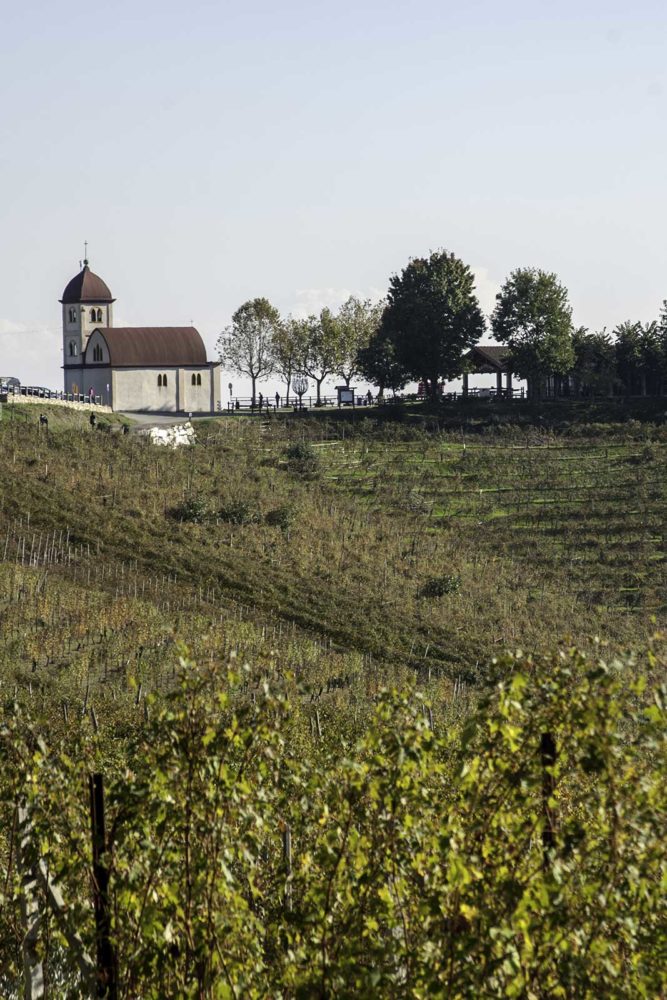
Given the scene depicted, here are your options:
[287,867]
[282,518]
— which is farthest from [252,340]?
[287,867]

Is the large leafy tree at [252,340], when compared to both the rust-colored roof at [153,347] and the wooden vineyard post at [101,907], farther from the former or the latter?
the wooden vineyard post at [101,907]

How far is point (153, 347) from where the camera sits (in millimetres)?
106938

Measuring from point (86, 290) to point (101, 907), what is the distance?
100436 mm

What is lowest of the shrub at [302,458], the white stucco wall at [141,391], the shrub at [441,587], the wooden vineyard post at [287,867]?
the shrub at [441,587]

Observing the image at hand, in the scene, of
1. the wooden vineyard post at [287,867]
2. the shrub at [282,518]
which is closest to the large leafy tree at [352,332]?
the shrub at [282,518]

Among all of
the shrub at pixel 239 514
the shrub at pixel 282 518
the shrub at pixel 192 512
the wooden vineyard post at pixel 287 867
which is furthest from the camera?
the shrub at pixel 282 518

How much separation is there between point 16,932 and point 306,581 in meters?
45.7

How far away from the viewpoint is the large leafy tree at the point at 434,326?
106188 mm

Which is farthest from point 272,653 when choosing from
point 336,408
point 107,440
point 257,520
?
point 336,408

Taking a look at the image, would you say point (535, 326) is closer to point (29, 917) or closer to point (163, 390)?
point (163, 390)

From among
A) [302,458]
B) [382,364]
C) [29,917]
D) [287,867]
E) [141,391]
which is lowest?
[287,867]

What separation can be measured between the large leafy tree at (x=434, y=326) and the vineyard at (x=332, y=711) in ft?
40.9

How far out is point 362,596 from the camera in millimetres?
60125

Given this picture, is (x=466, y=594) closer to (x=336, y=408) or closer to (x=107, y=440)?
(x=107, y=440)
